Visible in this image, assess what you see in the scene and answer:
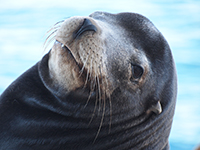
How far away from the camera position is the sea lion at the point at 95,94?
2197mm

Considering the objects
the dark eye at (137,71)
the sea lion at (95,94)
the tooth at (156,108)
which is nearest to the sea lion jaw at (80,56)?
the sea lion at (95,94)

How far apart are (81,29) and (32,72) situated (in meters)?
0.63

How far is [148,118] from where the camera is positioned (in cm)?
241

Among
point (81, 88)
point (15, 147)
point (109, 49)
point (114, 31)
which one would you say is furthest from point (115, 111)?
point (15, 147)

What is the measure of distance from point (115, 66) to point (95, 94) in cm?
23

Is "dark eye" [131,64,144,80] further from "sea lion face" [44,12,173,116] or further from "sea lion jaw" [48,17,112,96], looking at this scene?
"sea lion jaw" [48,17,112,96]

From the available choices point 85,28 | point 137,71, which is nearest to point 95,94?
→ point 137,71

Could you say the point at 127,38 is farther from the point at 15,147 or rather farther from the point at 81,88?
the point at 15,147

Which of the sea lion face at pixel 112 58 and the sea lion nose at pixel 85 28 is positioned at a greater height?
the sea lion nose at pixel 85 28

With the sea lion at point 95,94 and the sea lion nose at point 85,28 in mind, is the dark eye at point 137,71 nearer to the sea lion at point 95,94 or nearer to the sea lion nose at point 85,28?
the sea lion at point 95,94

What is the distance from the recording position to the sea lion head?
2.17 meters

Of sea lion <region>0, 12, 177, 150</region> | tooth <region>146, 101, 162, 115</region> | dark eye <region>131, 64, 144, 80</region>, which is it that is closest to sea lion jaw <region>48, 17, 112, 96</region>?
sea lion <region>0, 12, 177, 150</region>

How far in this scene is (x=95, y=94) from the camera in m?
2.26

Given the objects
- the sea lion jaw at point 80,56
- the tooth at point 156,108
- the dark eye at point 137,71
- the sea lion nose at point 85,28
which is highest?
the sea lion nose at point 85,28
